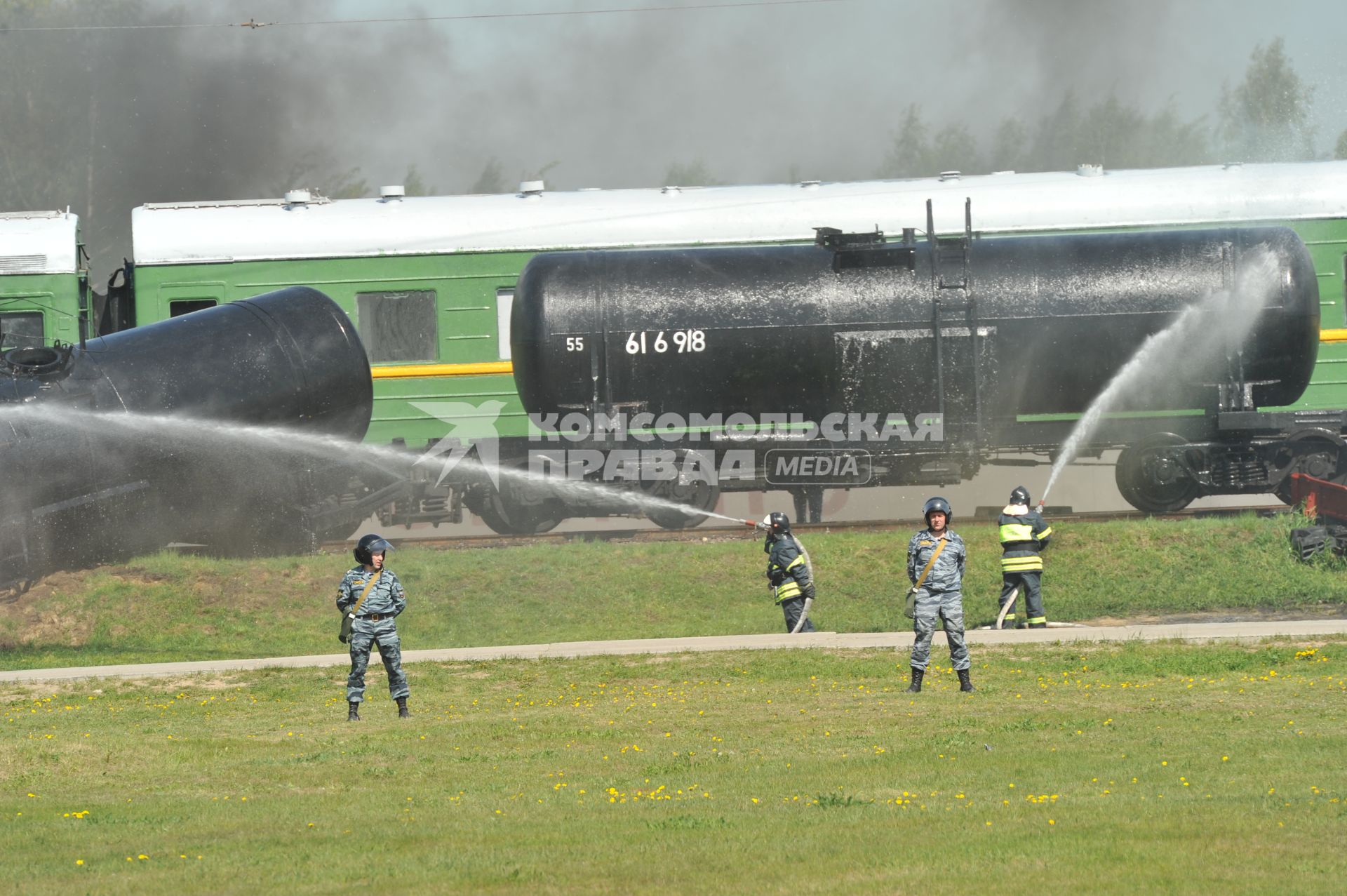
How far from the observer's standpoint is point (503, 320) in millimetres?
22344

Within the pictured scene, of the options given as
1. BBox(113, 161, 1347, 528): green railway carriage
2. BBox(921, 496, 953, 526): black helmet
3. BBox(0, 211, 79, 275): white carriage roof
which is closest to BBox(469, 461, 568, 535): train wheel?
BBox(113, 161, 1347, 528): green railway carriage

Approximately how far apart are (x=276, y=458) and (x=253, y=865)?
12.7 m

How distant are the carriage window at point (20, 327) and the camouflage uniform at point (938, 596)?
14.4 meters

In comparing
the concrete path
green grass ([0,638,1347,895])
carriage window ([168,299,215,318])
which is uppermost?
carriage window ([168,299,215,318])

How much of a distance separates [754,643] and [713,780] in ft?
20.2

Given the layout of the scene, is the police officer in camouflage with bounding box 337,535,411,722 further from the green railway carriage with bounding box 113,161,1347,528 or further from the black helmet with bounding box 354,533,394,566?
the green railway carriage with bounding box 113,161,1347,528

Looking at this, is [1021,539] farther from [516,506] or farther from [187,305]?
[187,305]

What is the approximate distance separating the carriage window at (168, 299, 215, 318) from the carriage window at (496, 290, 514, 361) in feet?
13.3

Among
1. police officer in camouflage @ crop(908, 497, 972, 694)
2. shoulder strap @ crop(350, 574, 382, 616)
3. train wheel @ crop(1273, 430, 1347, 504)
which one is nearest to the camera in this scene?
shoulder strap @ crop(350, 574, 382, 616)

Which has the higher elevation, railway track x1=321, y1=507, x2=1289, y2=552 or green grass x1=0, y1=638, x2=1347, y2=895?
railway track x1=321, y1=507, x2=1289, y2=552

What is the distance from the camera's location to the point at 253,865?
310 inches

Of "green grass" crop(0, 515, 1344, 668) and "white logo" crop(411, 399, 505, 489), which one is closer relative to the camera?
"green grass" crop(0, 515, 1344, 668)

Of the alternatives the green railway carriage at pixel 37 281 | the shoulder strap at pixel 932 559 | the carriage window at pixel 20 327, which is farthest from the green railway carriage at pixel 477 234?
the shoulder strap at pixel 932 559

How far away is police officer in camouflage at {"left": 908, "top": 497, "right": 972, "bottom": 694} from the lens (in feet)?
42.6
